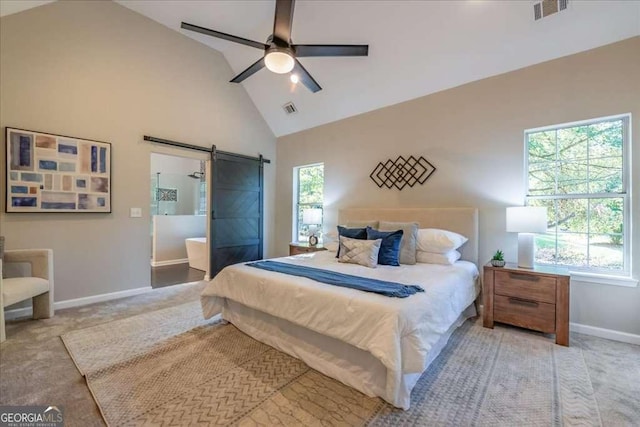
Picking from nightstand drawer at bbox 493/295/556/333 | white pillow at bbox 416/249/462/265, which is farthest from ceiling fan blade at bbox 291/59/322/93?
nightstand drawer at bbox 493/295/556/333

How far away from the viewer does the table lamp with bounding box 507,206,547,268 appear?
263 cm

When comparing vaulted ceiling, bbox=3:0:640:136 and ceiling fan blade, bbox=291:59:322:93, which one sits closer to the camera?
vaulted ceiling, bbox=3:0:640:136

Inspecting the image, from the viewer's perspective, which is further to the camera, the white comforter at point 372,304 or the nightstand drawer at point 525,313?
the nightstand drawer at point 525,313

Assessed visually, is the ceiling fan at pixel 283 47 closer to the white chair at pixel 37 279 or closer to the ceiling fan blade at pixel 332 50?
the ceiling fan blade at pixel 332 50

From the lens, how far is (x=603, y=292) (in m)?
2.67

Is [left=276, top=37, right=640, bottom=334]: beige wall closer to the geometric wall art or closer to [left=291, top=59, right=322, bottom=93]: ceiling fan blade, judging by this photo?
[left=291, top=59, right=322, bottom=93]: ceiling fan blade

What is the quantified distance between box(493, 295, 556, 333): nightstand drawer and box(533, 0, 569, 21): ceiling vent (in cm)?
268

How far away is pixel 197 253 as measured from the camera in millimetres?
5887

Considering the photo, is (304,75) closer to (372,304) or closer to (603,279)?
(372,304)

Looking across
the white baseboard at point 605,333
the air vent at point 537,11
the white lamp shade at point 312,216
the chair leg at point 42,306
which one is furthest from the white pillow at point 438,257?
the chair leg at point 42,306

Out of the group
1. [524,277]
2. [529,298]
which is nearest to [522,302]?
[529,298]

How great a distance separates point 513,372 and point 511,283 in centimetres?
95

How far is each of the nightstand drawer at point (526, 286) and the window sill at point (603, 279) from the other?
0.56 m

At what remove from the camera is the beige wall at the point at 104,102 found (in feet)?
10.1
